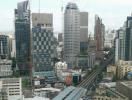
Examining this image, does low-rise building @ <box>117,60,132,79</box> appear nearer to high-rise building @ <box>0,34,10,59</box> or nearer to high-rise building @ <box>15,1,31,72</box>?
high-rise building @ <box>15,1,31,72</box>

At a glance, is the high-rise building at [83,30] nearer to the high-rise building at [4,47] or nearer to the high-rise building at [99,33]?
the high-rise building at [99,33]

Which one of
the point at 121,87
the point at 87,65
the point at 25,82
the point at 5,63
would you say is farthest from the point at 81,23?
the point at 121,87

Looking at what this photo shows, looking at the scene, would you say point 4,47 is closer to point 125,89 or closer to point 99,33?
point 99,33

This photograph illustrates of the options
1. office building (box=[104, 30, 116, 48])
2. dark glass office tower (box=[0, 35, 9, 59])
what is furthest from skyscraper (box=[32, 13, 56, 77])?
office building (box=[104, 30, 116, 48])

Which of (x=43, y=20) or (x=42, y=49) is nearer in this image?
(x=42, y=49)

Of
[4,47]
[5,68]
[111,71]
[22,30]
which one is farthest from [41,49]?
[4,47]

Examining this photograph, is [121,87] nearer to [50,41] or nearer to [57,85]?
[57,85]
